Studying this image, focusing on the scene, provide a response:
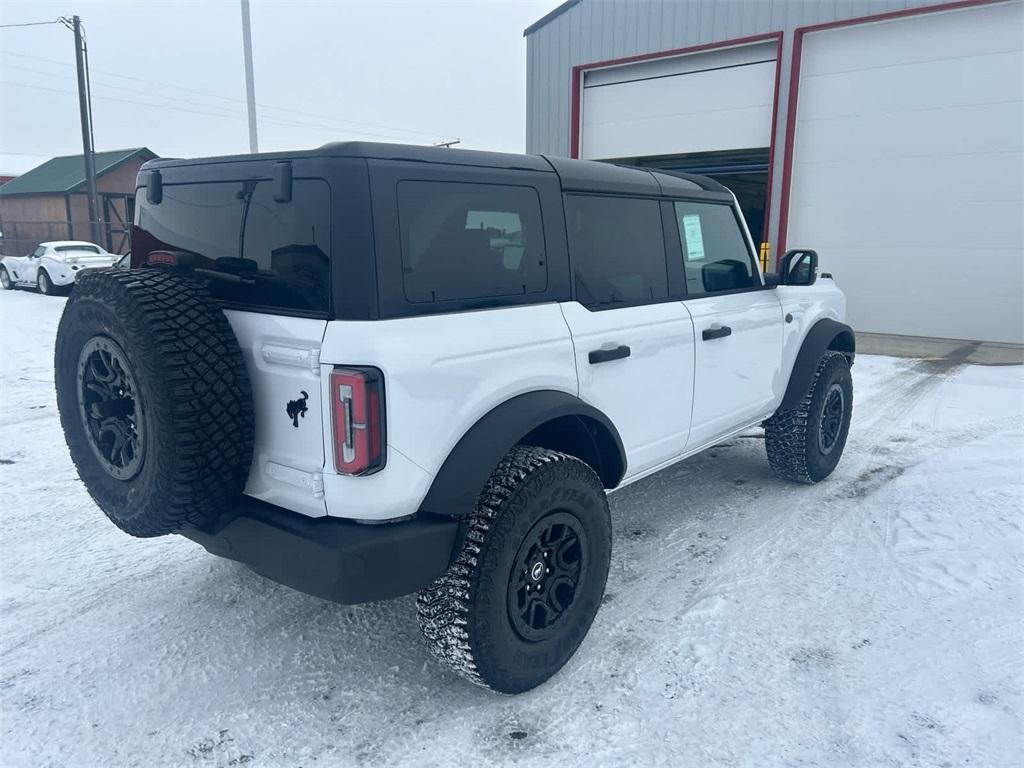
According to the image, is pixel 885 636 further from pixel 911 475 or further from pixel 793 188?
pixel 793 188

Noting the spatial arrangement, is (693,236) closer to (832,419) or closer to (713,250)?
(713,250)

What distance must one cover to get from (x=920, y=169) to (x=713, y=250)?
949cm

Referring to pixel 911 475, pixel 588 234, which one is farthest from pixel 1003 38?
pixel 588 234

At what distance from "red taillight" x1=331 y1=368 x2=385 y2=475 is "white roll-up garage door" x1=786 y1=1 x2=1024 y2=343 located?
11.8 meters

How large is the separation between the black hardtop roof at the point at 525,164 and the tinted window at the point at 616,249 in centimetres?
8

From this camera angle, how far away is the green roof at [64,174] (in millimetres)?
34188

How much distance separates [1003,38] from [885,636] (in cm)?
1111

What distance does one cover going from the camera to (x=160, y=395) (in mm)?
2318

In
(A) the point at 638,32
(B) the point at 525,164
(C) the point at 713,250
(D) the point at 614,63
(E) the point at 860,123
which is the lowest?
(C) the point at 713,250

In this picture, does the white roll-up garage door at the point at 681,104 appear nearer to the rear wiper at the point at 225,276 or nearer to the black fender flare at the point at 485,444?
the black fender flare at the point at 485,444

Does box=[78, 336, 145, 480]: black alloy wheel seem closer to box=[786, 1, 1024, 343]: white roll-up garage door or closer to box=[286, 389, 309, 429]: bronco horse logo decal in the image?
box=[286, 389, 309, 429]: bronco horse logo decal

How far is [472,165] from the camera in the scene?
2.79 meters

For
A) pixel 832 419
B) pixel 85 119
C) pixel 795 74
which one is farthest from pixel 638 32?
pixel 85 119

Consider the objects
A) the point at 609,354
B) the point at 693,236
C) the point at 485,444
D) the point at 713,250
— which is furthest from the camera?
the point at 713,250
